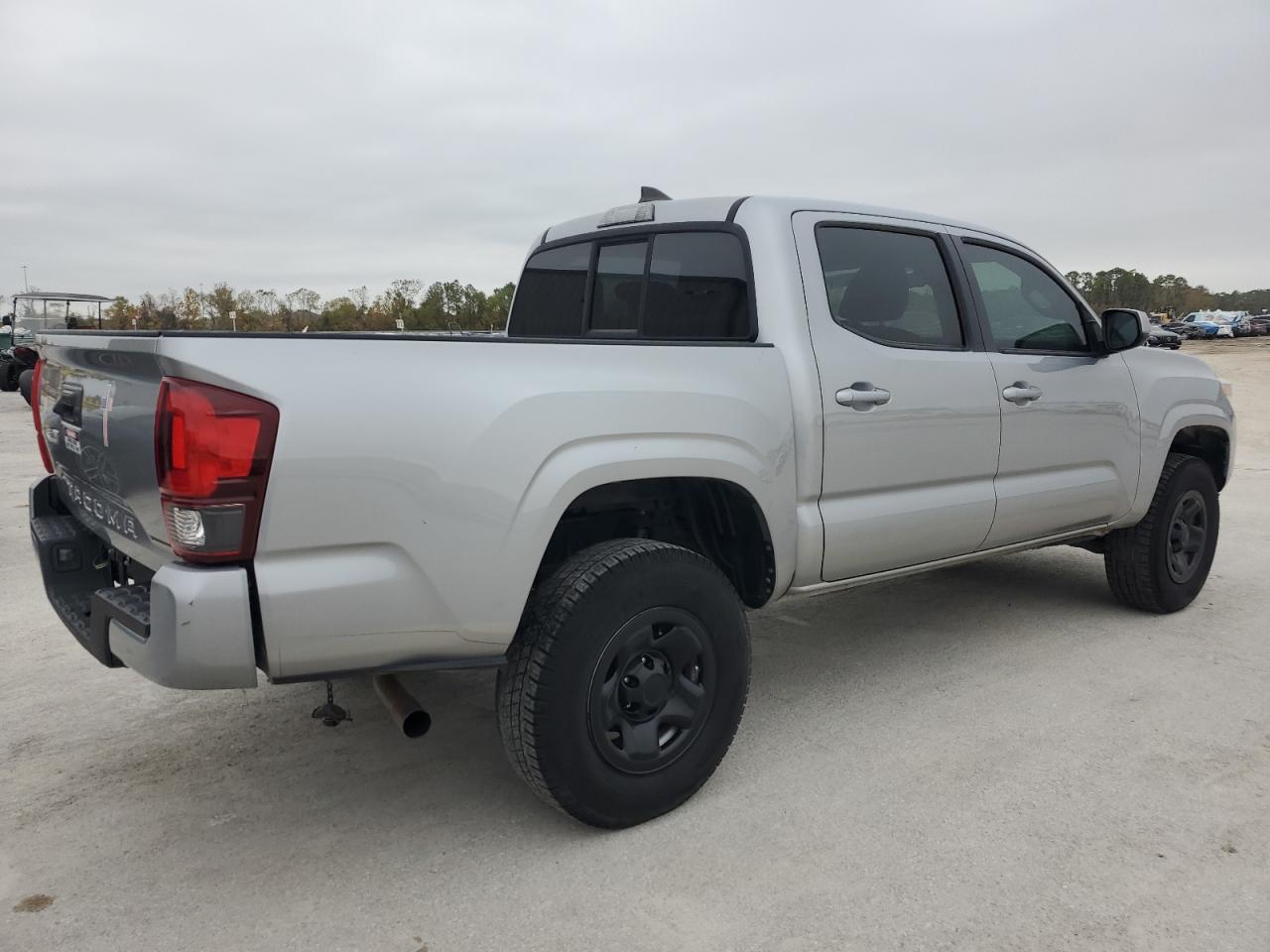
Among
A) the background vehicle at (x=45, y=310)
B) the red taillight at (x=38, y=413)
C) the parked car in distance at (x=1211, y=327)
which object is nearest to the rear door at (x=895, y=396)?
the red taillight at (x=38, y=413)

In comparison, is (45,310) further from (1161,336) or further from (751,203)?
(1161,336)

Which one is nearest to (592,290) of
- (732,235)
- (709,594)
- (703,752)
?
(732,235)

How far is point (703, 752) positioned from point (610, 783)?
1.18 feet

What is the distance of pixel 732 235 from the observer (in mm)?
3461

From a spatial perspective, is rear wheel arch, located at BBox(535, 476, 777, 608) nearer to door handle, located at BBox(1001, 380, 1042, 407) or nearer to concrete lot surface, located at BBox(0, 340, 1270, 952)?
concrete lot surface, located at BBox(0, 340, 1270, 952)

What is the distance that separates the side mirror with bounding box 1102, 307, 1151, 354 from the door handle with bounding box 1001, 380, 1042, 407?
65 cm

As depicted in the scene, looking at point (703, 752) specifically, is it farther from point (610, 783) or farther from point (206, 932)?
point (206, 932)

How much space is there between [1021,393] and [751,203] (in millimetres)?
1438

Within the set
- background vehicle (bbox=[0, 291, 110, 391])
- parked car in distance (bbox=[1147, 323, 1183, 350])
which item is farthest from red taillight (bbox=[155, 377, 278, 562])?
background vehicle (bbox=[0, 291, 110, 391])

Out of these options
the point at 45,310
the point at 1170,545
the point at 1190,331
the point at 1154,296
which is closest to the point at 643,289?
the point at 1170,545

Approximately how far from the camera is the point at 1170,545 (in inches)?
194

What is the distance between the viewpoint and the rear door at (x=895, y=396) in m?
3.36

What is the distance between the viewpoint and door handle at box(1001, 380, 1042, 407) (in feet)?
12.9

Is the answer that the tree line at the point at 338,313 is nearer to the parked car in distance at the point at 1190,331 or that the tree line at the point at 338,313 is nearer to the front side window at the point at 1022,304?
the front side window at the point at 1022,304
